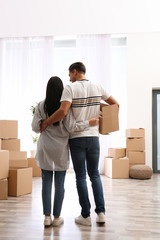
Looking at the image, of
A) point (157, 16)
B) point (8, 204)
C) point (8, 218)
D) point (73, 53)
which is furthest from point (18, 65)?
point (8, 218)

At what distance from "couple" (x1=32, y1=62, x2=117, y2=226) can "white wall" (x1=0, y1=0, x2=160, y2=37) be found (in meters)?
1.86

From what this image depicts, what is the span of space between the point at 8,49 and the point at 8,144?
2885 mm

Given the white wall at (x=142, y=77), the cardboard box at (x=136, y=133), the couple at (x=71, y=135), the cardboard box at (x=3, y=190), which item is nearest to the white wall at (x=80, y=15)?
the white wall at (x=142, y=77)

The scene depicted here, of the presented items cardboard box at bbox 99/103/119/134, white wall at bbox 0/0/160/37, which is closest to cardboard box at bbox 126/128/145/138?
white wall at bbox 0/0/160/37

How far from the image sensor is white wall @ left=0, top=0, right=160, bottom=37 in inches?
135

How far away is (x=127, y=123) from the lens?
5543 millimetres

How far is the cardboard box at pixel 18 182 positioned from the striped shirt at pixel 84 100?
4.46 feet

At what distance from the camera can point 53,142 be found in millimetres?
1935

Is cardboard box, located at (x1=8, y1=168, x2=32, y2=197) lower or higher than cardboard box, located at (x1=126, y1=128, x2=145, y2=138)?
lower

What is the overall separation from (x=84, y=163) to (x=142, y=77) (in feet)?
13.2

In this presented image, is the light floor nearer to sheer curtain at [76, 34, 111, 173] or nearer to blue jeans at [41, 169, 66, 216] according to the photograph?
blue jeans at [41, 169, 66, 216]

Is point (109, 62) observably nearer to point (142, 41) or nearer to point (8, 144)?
point (142, 41)

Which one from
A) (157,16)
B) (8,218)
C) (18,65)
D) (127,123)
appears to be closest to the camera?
(8,218)

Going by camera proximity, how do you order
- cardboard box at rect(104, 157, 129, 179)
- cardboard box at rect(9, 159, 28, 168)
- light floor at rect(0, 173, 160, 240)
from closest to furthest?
1. light floor at rect(0, 173, 160, 240)
2. cardboard box at rect(9, 159, 28, 168)
3. cardboard box at rect(104, 157, 129, 179)
